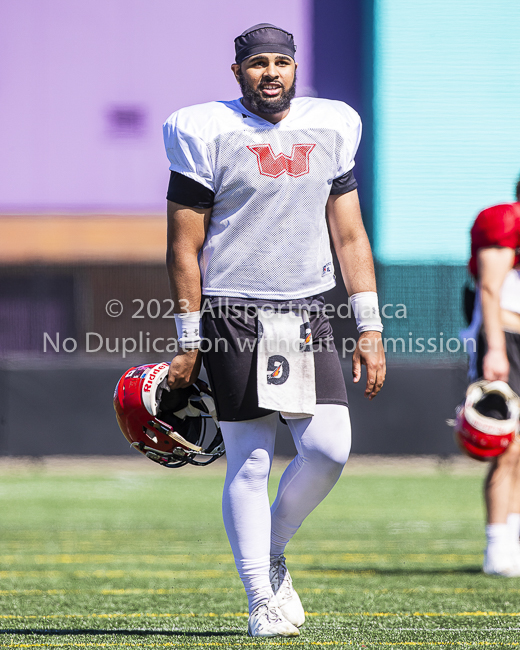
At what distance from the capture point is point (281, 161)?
139 inches

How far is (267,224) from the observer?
3.55 m

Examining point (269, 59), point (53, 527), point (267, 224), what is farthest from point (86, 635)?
point (53, 527)

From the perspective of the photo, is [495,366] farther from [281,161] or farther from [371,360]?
[281,161]

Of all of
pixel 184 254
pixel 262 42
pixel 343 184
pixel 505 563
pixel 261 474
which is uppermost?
pixel 262 42

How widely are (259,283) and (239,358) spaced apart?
27 centimetres

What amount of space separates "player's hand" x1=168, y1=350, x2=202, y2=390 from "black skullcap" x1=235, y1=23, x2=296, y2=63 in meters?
1.05

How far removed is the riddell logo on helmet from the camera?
12.2ft

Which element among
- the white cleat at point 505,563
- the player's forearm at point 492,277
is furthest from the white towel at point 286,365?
the white cleat at point 505,563

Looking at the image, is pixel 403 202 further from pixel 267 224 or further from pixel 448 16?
pixel 267 224

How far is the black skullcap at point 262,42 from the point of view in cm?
356

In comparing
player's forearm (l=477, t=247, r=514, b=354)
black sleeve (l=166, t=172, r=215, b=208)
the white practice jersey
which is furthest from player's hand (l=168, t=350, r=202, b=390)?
player's forearm (l=477, t=247, r=514, b=354)

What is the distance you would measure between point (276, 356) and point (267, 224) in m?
0.46

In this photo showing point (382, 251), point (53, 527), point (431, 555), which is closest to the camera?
point (431, 555)

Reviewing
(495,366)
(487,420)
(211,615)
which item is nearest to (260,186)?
(487,420)
